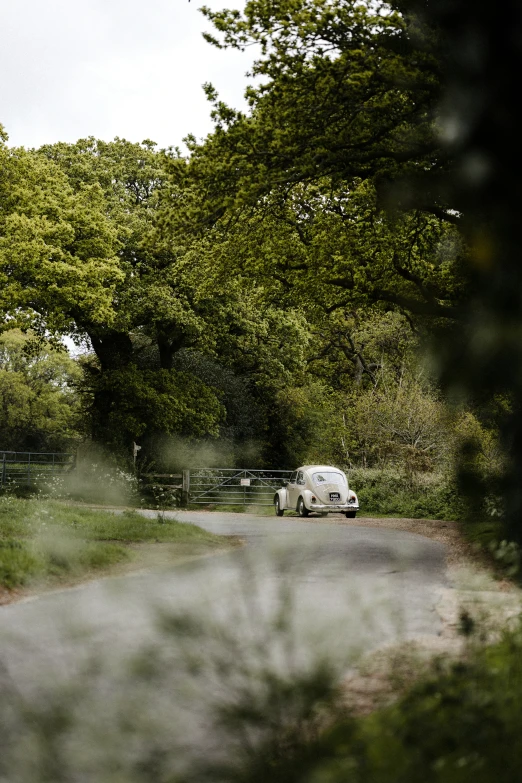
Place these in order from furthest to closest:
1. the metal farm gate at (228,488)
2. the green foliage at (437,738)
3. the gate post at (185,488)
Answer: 1. the metal farm gate at (228,488)
2. the gate post at (185,488)
3. the green foliage at (437,738)

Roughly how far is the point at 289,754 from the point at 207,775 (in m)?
0.23

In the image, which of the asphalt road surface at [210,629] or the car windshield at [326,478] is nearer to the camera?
the asphalt road surface at [210,629]

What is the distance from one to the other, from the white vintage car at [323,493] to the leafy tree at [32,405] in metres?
29.0

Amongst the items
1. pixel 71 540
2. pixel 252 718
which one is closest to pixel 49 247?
pixel 71 540

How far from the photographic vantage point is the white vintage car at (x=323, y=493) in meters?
26.4

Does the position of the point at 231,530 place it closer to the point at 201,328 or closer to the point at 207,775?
the point at 201,328

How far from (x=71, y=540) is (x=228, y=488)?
68.8ft

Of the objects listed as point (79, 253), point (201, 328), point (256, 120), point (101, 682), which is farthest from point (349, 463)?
point (101, 682)

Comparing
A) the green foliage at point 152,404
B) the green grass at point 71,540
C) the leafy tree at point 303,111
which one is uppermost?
the leafy tree at point 303,111

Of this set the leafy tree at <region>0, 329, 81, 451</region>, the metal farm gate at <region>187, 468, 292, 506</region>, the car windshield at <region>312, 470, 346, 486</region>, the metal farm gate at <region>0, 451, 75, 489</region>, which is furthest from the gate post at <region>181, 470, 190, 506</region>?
the leafy tree at <region>0, 329, 81, 451</region>

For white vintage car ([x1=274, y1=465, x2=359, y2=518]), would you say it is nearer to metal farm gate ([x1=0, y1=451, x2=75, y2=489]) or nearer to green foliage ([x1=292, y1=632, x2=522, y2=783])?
metal farm gate ([x1=0, y1=451, x2=75, y2=489])

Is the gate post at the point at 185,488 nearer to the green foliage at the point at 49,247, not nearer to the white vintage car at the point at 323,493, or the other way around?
the white vintage car at the point at 323,493

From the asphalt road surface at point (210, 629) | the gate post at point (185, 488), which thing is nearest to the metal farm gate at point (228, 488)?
the gate post at point (185, 488)

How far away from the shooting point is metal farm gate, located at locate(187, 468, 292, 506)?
32.0 m
